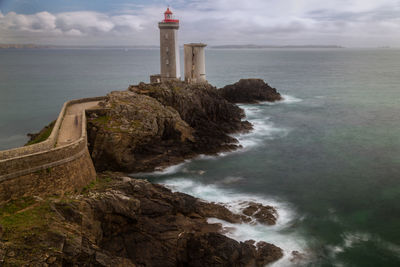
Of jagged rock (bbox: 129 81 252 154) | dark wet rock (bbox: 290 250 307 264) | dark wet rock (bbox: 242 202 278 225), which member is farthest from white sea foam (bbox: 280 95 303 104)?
dark wet rock (bbox: 290 250 307 264)

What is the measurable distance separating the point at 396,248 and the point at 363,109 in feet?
113

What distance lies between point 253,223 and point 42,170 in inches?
384

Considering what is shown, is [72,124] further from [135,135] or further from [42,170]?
[42,170]

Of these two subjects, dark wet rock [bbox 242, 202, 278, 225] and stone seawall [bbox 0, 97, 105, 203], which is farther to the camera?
dark wet rock [bbox 242, 202, 278, 225]

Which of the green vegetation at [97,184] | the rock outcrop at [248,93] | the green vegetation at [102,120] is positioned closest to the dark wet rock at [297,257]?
the green vegetation at [97,184]

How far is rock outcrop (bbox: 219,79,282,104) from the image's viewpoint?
4809 centimetres

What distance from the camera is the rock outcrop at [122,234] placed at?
33.3 ft

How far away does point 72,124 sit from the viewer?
2041 centimetres

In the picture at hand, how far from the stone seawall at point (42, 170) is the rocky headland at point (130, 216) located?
1.67 ft

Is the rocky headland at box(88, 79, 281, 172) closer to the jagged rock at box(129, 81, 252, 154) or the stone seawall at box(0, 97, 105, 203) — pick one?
the jagged rock at box(129, 81, 252, 154)

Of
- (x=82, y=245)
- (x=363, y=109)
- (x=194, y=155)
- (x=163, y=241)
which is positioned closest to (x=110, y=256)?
(x=82, y=245)

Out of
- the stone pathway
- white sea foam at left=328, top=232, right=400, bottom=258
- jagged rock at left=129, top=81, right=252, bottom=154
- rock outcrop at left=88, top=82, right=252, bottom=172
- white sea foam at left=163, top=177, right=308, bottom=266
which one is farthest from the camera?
jagged rock at left=129, top=81, right=252, bottom=154

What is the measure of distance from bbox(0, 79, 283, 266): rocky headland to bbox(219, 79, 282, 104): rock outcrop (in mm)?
22687

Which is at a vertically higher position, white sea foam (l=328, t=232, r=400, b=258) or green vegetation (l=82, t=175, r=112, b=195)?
green vegetation (l=82, t=175, r=112, b=195)
